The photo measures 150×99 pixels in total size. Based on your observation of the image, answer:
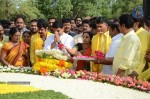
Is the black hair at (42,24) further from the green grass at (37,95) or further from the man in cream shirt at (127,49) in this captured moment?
the green grass at (37,95)

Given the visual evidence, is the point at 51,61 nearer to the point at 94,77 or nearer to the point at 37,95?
the point at 94,77

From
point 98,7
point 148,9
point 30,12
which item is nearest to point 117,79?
point 148,9

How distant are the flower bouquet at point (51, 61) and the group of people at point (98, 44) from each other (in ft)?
0.92

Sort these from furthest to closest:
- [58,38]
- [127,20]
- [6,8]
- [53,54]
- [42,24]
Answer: [6,8], [42,24], [58,38], [53,54], [127,20]

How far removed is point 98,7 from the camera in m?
52.8

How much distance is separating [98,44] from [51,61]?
1129 millimetres

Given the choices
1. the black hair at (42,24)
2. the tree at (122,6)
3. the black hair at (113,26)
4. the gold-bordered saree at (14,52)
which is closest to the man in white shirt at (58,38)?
the black hair at (42,24)

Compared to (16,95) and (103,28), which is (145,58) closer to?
(103,28)

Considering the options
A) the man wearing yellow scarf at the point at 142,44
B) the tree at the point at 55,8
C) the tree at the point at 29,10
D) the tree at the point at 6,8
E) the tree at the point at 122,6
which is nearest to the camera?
the man wearing yellow scarf at the point at 142,44

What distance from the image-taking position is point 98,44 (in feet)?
28.3

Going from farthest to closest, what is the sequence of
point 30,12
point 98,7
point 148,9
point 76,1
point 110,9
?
point 110,9
point 98,7
point 76,1
point 30,12
point 148,9

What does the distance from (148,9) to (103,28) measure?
2.93 meters

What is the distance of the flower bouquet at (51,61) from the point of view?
8.55 meters

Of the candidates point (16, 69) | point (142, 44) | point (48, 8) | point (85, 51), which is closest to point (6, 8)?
point (48, 8)
